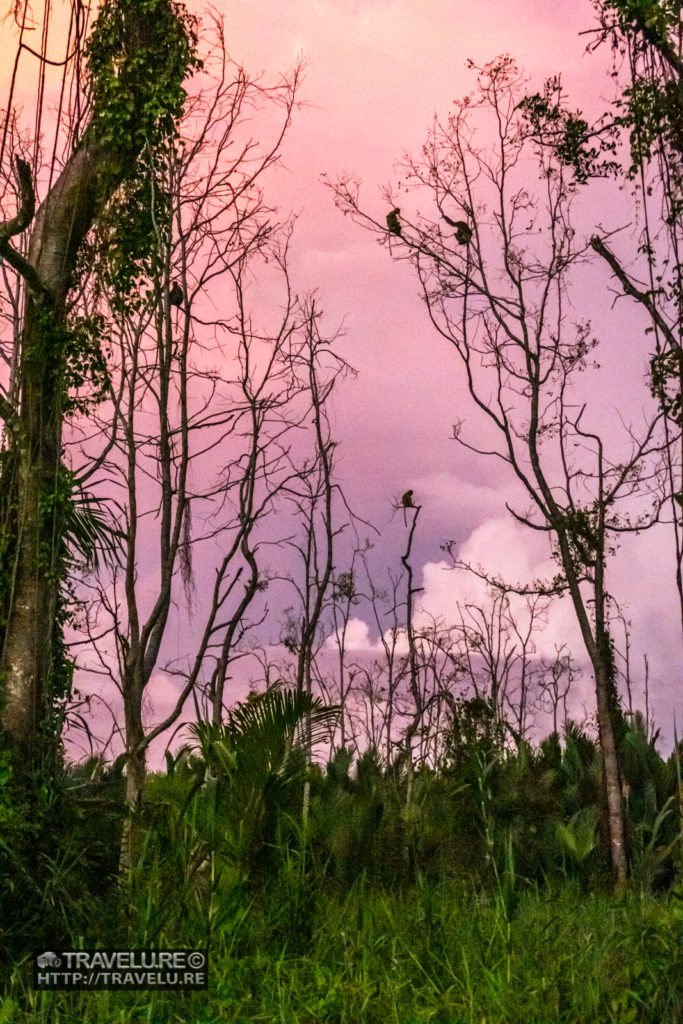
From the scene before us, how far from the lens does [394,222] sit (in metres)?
15.8

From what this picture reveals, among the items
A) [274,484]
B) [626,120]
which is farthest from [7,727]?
[274,484]

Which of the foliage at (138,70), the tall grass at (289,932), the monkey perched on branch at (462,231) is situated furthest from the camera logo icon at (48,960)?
the monkey perched on branch at (462,231)

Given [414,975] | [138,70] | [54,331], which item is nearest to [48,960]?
[414,975]

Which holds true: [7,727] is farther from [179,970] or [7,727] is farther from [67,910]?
[179,970]

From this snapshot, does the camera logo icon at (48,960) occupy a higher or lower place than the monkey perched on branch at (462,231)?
lower

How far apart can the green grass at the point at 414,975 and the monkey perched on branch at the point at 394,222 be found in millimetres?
10966

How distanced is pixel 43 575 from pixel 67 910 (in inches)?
94.7

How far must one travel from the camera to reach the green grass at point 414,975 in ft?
18.9

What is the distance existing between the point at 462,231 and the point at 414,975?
1155 cm

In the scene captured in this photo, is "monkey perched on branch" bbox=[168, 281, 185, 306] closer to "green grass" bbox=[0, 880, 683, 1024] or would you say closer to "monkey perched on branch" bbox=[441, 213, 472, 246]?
"monkey perched on branch" bbox=[441, 213, 472, 246]

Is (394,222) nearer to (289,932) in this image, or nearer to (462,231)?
(462,231)

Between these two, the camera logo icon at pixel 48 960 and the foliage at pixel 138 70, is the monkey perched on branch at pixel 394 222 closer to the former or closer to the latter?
the foliage at pixel 138 70

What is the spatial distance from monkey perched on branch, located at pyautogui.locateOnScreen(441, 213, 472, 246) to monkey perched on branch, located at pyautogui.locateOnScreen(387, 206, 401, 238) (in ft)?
2.35

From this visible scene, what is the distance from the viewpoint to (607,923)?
7.26m
